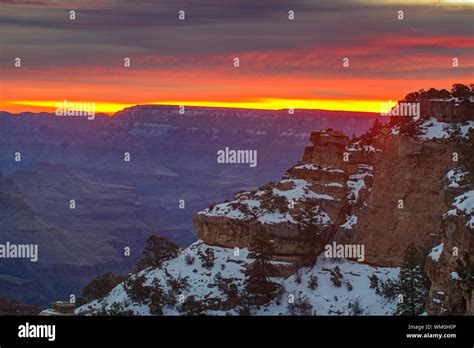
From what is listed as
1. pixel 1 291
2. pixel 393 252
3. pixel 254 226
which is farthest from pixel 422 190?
pixel 1 291

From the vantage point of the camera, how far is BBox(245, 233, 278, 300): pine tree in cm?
8462

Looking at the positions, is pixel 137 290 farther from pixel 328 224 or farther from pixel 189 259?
pixel 328 224

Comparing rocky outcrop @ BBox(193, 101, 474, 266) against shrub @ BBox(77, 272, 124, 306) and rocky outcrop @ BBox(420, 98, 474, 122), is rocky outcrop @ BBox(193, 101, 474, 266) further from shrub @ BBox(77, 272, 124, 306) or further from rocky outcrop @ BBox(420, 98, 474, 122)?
shrub @ BBox(77, 272, 124, 306)

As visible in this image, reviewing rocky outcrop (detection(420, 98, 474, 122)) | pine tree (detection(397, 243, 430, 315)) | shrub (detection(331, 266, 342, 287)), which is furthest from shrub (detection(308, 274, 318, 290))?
rocky outcrop (detection(420, 98, 474, 122))

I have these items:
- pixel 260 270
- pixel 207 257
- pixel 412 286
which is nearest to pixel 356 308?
pixel 260 270

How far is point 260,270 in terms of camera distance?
283 feet

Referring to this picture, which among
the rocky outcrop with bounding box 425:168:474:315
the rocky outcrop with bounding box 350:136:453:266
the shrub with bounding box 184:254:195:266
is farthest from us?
the shrub with bounding box 184:254:195:266

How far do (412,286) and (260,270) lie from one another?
17981mm

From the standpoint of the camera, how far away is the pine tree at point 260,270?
84.6 meters

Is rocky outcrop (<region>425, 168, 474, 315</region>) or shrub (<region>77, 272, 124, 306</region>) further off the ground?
rocky outcrop (<region>425, 168, 474, 315</region>)

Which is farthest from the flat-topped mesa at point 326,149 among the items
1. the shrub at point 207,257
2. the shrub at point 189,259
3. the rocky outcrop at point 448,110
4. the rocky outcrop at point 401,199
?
the shrub at point 189,259

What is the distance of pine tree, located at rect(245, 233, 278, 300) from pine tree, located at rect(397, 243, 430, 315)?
13.4m

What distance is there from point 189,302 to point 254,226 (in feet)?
35.9

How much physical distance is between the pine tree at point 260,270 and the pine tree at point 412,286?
13.4 meters
